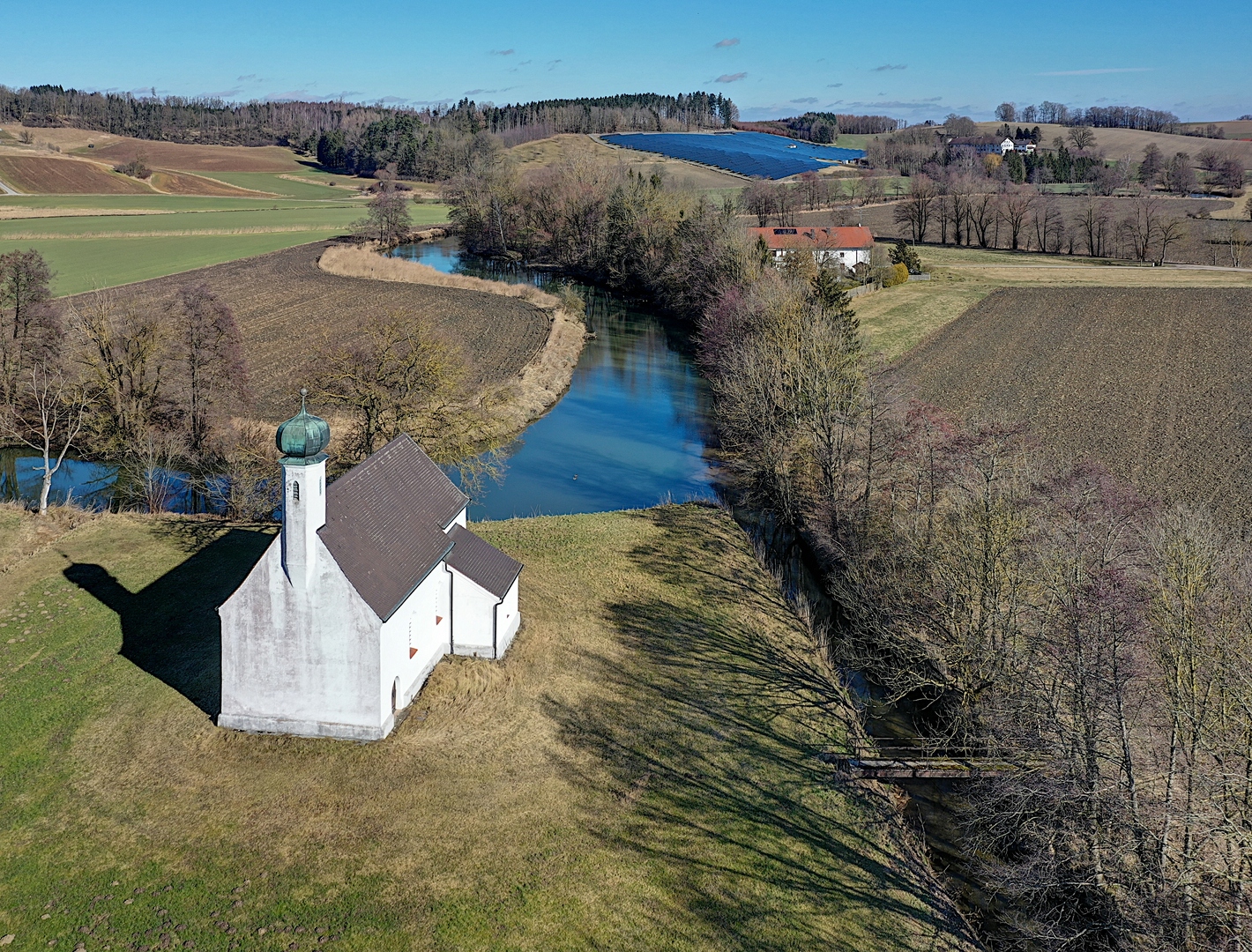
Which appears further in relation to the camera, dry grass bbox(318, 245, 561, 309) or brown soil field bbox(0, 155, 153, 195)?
brown soil field bbox(0, 155, 153, 195)

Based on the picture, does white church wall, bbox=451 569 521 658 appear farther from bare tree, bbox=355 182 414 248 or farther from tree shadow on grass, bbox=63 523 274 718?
bare tree, bbox=355 182 414 248

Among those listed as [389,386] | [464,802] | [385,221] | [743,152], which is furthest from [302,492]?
[743,152]

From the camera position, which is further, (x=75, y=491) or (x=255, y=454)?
(x=75, y=491)

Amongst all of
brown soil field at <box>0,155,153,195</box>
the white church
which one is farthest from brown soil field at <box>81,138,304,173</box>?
the white church

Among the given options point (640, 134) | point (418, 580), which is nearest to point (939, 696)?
point (418, 580)

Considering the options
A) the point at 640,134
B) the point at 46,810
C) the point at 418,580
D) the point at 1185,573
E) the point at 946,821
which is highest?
the point at 640,134

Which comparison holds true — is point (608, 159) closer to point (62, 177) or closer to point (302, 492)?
point (62, 177)

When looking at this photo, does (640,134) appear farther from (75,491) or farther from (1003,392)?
(75,491)
